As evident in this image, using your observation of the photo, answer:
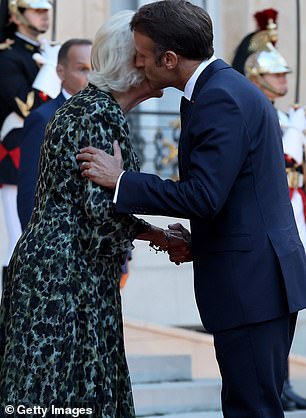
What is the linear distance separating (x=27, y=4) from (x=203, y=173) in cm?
332

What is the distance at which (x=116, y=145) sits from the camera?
3836 mm

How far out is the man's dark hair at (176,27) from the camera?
3.79m

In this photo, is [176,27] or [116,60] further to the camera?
[116,60]

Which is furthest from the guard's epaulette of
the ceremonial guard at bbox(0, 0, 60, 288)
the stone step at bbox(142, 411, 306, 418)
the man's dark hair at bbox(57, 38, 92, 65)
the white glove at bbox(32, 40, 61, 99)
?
the stone step at bbox(142, 411, 306, 418)

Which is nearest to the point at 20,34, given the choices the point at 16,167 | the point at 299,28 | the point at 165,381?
the point at 16,167

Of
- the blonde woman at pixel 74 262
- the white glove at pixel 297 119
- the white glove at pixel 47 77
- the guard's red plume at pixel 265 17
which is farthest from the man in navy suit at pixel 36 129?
the guard's red plume at pixel 265 17

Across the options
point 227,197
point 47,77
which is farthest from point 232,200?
point 47,77

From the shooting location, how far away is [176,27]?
3785 mm

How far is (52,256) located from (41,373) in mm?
349

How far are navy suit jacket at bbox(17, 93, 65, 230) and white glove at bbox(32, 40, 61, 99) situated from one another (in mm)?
892

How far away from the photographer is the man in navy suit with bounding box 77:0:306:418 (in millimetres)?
3752

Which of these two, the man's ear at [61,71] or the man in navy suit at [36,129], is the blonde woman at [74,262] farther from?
the man's ear at [61,71]

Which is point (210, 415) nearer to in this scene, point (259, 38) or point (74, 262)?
point (259, 38)

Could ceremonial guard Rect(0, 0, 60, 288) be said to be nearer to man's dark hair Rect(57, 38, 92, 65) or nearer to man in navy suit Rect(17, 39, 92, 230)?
man's dark hair Rect(57, 38, 92, 65)
